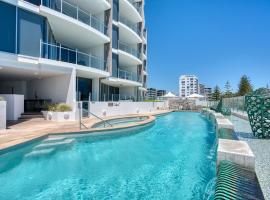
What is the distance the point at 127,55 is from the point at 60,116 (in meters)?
12.1

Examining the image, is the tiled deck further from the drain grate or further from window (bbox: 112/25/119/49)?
window (bbox: 112/25/119/49)

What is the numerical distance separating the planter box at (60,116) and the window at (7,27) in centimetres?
395

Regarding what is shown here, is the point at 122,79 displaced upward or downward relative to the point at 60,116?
upward

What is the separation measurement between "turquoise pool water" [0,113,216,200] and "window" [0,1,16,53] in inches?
228

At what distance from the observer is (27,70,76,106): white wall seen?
12.8 m

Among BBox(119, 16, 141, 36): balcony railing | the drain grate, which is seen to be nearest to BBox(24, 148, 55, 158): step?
the drain grate

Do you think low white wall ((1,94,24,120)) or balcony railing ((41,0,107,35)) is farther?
balcony railing ((41,0,107,35))

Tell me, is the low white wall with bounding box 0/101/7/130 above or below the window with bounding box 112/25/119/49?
below

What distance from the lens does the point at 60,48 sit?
12273mm

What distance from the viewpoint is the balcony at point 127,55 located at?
70.0 feet

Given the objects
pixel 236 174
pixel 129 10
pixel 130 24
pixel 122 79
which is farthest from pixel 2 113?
pixel 130 24

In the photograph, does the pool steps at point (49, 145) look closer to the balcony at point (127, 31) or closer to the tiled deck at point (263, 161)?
the tiled deck at point (263, 161)

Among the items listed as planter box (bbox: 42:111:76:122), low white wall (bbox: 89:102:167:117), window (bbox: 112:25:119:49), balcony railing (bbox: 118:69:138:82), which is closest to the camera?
planter box (bbox: 42:111:76:122)

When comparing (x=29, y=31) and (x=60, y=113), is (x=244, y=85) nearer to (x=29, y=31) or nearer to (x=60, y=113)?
(x=60, y=113)
